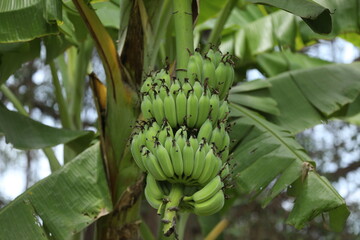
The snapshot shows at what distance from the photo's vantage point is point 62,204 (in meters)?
1.80

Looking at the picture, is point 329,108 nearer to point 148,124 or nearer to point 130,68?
point 130,68

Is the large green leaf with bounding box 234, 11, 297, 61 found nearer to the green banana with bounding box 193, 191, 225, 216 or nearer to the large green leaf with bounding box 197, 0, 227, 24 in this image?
the large green leaf with bounding box 197, 0, 227, 24

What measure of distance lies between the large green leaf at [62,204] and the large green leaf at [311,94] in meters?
0.73

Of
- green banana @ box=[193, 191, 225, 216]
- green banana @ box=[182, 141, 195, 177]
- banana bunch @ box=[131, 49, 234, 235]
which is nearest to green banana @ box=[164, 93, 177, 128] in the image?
banana bunch @ box=[131, 49, 234, 235]

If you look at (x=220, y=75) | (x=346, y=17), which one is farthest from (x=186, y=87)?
(x=346, y=17)

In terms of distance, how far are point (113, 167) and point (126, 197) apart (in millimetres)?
116

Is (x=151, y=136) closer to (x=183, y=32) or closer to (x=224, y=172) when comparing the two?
(x=224, y=172)

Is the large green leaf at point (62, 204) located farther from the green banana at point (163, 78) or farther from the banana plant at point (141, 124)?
the green banana at point (163, 78)

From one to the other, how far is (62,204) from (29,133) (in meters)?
0.34

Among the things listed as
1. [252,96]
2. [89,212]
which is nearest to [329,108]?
[252,96]

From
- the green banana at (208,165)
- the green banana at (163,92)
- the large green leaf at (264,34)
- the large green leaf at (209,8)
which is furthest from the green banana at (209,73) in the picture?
the large green leaf at (209,8)

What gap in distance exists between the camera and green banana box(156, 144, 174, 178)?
4.01 feet

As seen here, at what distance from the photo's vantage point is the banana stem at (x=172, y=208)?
3.79 feet

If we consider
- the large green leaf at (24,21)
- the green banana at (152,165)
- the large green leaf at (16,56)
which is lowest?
the large green leaf at (16,56)
